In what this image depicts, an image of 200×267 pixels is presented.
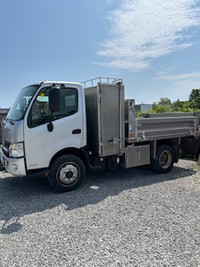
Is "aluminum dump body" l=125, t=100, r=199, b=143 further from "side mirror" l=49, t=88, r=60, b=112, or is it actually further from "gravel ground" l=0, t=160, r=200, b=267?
"side mirror" l=49, t=88, r=60, b=112

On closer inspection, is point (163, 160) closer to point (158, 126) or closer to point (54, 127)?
point (158, 126)

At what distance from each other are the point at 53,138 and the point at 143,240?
103 inches

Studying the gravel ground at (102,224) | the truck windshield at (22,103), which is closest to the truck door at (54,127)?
the truck windshield at (22,103)

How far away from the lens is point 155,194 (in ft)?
14.7

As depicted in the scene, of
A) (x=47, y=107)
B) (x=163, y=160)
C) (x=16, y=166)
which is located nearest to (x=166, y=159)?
(x=163, y=160)

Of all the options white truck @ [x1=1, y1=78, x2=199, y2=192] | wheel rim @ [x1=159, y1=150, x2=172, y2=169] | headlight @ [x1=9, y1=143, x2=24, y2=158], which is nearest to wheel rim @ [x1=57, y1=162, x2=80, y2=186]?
white truck @ [x1=1, y1=78, x2=199, y2=192]

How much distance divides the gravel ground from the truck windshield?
5.79ft

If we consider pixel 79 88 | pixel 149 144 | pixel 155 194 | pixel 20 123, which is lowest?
pixel 155 194

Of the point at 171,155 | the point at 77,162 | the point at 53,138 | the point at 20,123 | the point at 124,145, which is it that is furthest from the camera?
the point at 171,155

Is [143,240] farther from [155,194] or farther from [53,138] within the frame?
[53,138]

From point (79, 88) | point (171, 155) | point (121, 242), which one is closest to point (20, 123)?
point (79, 88)

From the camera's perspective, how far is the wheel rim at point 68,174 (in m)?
4.54

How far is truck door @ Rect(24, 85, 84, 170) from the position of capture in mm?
4176

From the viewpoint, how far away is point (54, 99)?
13.3 ft
